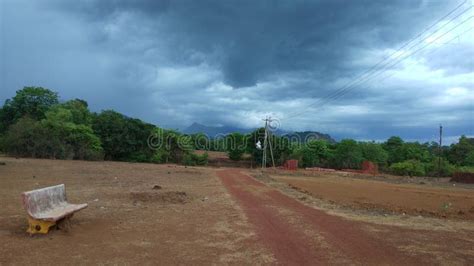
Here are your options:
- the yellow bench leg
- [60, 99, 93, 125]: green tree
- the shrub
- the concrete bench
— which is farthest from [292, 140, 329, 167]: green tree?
the yellow bench leg

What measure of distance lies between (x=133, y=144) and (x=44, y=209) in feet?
177

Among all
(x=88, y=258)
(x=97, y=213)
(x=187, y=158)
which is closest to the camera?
(x=88, y=258)

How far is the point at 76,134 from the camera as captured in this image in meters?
52.7

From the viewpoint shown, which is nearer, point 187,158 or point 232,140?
point 187,158

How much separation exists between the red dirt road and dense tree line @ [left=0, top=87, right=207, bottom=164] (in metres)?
38.9

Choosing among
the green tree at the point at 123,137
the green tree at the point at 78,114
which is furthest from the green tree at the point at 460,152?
the green tree at the point at 78,114

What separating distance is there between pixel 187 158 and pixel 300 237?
2367 inches

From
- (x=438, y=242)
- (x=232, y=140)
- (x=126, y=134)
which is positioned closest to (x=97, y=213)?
(x=438, y=242)

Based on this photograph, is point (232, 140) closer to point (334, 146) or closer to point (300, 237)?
point (334, 146)

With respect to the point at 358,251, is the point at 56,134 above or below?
above

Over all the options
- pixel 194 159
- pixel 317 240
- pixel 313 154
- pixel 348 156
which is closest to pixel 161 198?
pixel 317 240

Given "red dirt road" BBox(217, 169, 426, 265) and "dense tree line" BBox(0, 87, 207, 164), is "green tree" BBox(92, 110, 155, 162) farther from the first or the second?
"red dirt road" BBox(217, 169, 426, 265)

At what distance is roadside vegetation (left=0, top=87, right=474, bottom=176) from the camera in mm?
45562

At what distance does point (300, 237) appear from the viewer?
27.9 ft
